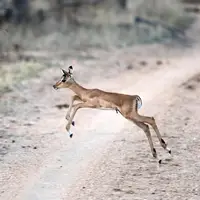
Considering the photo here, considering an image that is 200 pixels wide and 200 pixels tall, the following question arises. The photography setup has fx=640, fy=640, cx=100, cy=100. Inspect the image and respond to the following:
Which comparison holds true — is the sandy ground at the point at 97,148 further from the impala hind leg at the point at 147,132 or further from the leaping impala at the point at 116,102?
the leaping impala at the point at 116,102

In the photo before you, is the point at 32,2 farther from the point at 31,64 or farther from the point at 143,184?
the point at 143,184

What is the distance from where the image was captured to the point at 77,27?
74.7ft

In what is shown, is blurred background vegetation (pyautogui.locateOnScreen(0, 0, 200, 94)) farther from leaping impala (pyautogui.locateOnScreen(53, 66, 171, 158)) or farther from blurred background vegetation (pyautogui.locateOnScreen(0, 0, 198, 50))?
leaping impala (pyautogui.locateOnScreen(53, 66, 171, 158))

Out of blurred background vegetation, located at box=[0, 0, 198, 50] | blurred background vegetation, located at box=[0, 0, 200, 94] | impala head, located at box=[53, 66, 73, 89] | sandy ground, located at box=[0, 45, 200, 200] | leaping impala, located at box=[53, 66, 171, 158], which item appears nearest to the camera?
sandy ground, located at box=[0, 45, 200, 200]

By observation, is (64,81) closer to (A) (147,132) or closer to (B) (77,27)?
(A) (147,132)

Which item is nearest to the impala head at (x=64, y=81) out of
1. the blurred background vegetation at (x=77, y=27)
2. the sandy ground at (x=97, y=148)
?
the sandy ground at (x=97, y=148)

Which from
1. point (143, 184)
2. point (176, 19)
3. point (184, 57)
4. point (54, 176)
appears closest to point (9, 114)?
point (54, 176)

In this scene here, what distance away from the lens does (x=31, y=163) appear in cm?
862

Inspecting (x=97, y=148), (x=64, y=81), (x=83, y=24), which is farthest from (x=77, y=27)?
(x=64, y=81)

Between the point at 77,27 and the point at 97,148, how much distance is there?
13.9m

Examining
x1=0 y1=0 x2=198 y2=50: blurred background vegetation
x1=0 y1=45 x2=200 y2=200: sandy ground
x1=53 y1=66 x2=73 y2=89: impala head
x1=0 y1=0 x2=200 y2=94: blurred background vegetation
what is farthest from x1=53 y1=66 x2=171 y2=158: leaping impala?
x1=0 y1=0 x2=198 y2=50: blurred background vegetation

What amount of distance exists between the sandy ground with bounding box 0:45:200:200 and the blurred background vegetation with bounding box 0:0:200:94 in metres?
3.74

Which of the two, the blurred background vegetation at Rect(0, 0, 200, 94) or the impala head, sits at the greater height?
the blurred background vegetation at Rect(0, 0, 200, 94)

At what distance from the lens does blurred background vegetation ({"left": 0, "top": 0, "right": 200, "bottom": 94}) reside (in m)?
19.4
